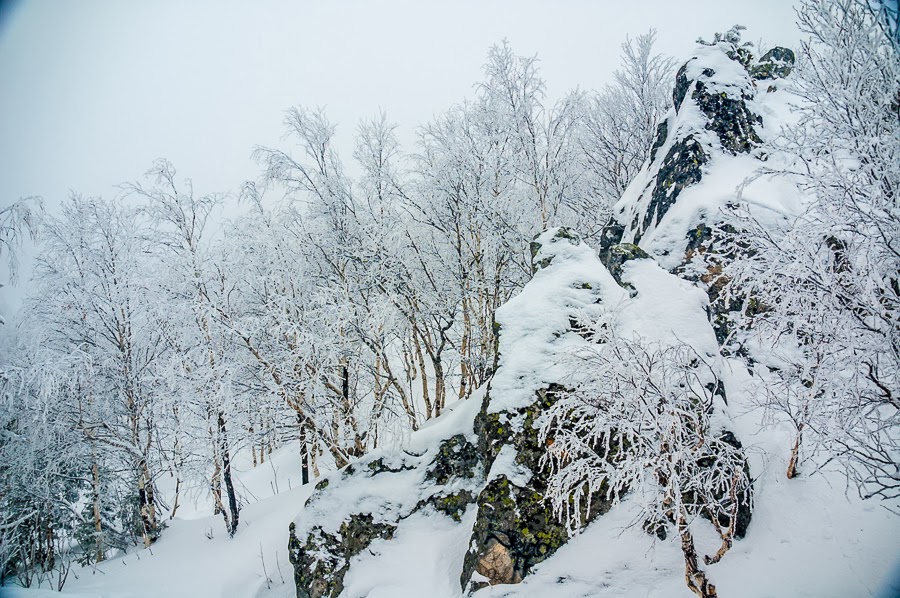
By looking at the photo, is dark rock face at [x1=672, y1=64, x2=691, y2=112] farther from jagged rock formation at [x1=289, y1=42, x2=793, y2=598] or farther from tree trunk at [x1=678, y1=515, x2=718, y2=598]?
tree trunk at [x1=678, y1=515, x2=718, y2=598]

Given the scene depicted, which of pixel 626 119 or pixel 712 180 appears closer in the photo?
pixel 712 180

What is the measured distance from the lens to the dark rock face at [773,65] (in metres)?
14.2

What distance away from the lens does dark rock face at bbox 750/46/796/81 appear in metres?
14.2

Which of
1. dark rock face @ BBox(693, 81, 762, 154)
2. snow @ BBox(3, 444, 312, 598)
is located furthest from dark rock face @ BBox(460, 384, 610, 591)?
dark rock face @ BBox(693, 81, 762, 154)

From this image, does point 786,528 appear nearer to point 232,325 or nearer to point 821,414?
point 821,414

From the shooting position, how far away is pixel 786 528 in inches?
210

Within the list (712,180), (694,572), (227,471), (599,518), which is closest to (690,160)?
(712,180)

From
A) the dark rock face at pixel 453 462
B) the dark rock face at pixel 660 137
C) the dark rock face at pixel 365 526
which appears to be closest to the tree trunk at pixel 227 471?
the dark rock face at pixel 365 526

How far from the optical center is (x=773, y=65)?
1432 cm

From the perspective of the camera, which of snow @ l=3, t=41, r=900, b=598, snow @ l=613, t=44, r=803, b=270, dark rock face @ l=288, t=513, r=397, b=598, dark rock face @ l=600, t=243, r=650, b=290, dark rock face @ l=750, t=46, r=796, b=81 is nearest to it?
snow @ l=3, t=41, r=900, b=598

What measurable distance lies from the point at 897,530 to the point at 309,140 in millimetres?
13298

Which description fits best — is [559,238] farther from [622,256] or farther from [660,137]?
[660,137]

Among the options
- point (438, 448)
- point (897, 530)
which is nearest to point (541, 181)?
point (438, 448)

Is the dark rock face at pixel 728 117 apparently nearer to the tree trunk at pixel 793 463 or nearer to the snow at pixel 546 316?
the snow at pixel 546 316
